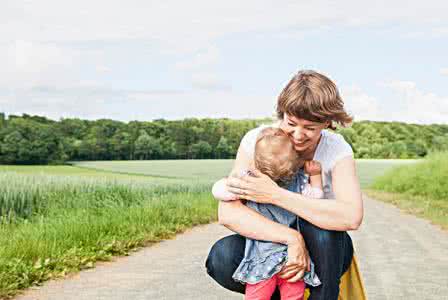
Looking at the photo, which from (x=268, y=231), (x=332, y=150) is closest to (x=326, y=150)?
(x=332, y=150)

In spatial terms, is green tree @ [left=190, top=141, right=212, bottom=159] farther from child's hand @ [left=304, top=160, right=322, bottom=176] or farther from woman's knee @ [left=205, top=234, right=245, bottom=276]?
child's hand @ [left=304, top=160, right=322, bottom=176]

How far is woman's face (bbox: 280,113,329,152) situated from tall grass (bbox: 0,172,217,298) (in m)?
2.71

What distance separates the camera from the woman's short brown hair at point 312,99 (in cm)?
351

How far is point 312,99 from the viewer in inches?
138

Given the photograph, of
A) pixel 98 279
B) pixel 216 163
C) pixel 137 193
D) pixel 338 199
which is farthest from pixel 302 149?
pixel 216 163

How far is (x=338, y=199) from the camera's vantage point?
3701 millimetres

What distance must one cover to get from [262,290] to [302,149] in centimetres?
73

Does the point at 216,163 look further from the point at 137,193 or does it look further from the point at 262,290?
the point at 262,290

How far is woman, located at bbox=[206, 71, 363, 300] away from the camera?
139 inches

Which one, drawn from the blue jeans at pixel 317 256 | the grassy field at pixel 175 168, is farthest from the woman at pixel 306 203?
the grassy field at pixel 175 168

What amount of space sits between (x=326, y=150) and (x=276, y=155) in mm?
396

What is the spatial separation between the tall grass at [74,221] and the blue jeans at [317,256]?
2.15 meters

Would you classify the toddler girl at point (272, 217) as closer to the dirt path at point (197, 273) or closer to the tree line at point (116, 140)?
the dirt path at point (197, 273)

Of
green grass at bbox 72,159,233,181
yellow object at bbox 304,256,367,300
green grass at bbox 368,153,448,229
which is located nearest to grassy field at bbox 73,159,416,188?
green grass at bbox 72,159,233,181
